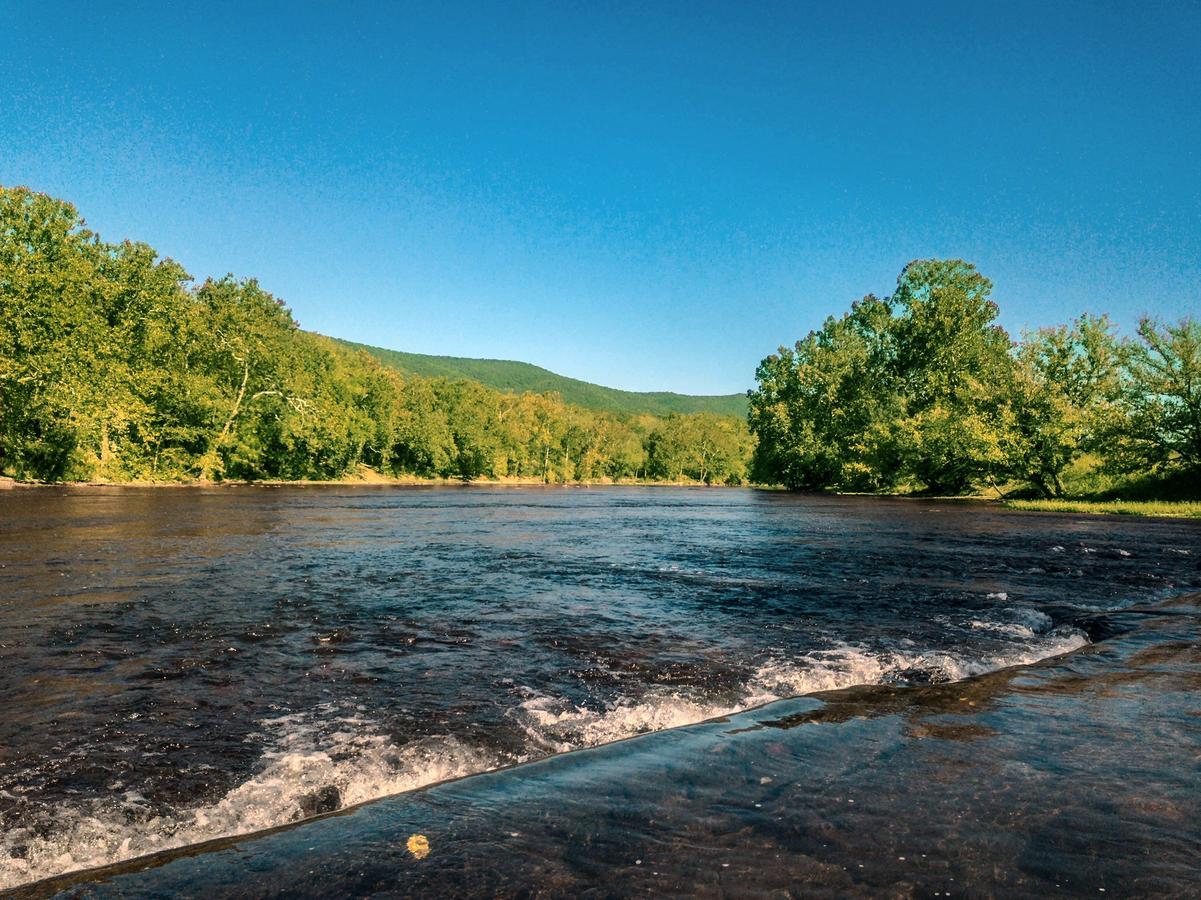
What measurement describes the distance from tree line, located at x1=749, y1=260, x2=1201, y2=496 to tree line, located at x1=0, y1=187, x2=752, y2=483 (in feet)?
184

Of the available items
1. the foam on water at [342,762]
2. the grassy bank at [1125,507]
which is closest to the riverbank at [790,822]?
the foam on water at [342,762]

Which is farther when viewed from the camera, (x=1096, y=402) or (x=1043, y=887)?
(x=1096, y=402)

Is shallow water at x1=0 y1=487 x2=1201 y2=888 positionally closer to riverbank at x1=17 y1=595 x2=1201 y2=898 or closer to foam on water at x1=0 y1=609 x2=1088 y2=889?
foam on water at x1=0 y1=609 x2=1088 y2=889

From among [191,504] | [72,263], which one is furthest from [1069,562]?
[72,263]

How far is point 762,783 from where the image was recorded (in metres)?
4.32

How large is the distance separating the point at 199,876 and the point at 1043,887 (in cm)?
410

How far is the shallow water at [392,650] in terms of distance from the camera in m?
4.23

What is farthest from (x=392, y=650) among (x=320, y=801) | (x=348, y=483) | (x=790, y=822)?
(x=348, y=483)

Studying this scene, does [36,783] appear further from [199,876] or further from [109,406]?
[109,406]

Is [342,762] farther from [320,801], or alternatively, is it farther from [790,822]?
[790,822]

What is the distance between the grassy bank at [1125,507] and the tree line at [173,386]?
62.7 metres

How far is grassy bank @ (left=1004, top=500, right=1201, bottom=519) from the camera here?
3444cm

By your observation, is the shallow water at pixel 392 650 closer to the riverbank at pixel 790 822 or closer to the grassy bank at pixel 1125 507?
the riverbank at pixel 790 822

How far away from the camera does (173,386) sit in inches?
2247
